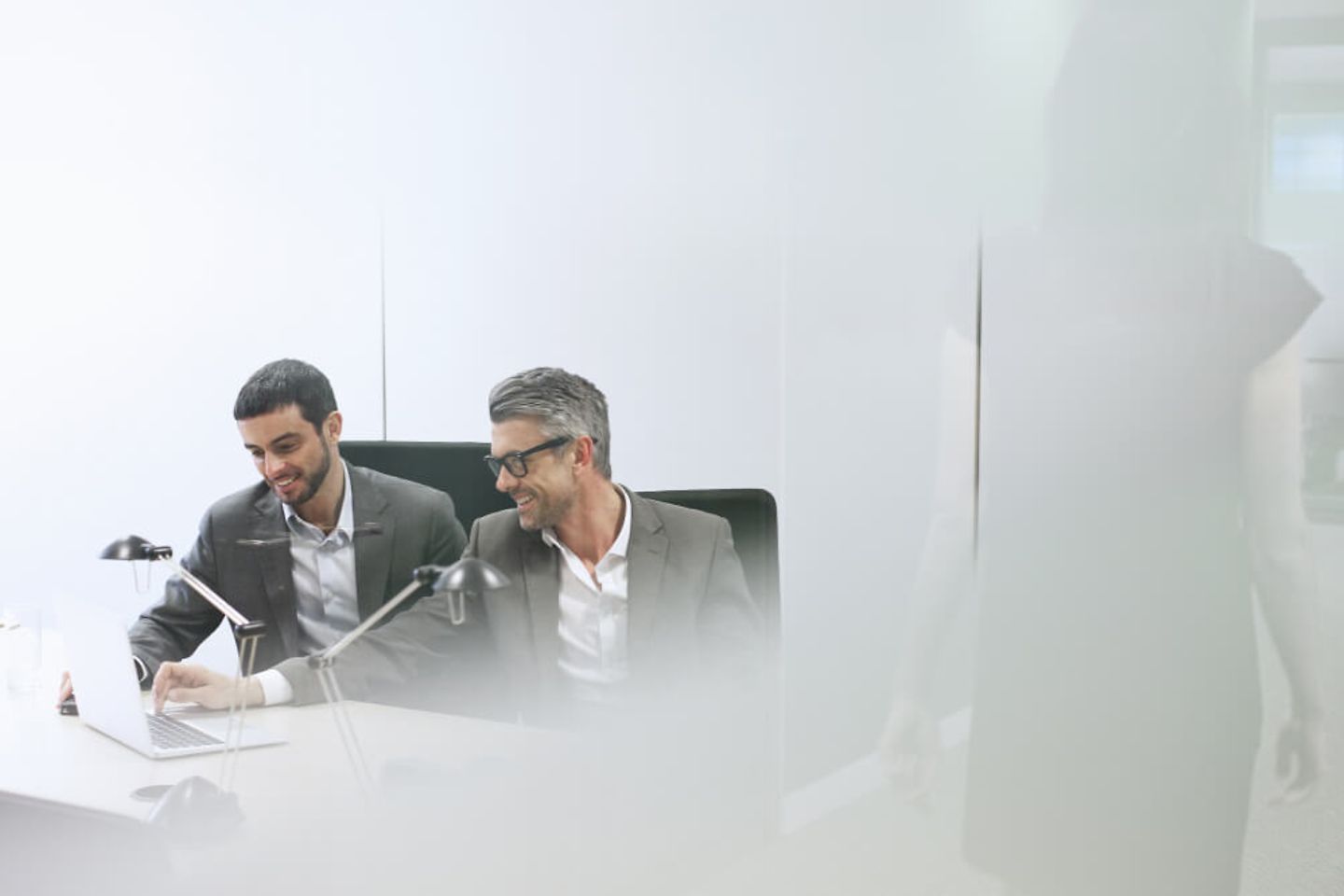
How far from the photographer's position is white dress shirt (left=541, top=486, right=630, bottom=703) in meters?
2.15

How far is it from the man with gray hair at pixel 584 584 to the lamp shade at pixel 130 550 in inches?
28.1

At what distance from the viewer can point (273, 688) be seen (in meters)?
2.39

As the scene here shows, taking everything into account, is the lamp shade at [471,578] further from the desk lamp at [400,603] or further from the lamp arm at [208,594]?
the lamp arm at [208,594]

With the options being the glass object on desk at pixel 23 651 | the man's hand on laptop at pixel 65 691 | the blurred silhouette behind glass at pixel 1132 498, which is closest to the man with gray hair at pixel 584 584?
the blurred silhouette behind glass at pixel 1132 498

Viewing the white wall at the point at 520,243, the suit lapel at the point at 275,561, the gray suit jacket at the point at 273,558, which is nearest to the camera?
the white wall at the point at 520,243

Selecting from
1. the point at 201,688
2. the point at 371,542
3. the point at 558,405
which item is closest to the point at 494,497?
the point at 558,405

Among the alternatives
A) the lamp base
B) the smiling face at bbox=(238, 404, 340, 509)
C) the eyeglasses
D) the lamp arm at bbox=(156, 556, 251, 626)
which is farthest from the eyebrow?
the lamp base

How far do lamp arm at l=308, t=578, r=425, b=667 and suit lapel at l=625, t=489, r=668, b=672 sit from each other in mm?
476

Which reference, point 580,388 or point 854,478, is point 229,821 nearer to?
point 580,388

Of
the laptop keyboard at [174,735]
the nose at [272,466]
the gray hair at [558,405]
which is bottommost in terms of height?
the laptop keyboard at [174,735]

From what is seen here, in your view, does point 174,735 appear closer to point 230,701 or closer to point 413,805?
point 230,701

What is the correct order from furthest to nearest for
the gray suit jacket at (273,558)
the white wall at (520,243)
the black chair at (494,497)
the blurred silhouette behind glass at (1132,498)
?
1. the gray suit jacket at (273,558)
2. the black chair at (494,497)
3. the white wall at (520,243)
4. the blurred silhouette behind glass at (1132,498)

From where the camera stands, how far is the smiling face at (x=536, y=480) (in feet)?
7.20

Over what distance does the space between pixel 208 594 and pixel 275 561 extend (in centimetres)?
16
